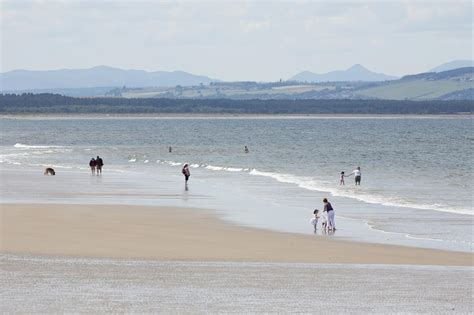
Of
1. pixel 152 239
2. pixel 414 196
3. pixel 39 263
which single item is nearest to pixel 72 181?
pixel 414 196

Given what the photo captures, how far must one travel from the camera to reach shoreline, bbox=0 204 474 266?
67.9 ft

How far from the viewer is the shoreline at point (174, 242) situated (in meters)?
20.7

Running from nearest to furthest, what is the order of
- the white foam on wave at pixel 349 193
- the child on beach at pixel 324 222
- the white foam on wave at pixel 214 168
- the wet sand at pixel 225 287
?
the wet sand at pixel 225 287 < the child on beach at pixel 324 222 < the white foam on wave at pixel 349 193 < the white foam on wave at pixel 214 168

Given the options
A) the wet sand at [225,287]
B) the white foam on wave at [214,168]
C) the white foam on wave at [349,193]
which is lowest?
the white foam on wave at [214,168]

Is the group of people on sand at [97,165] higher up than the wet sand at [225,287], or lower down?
lower down

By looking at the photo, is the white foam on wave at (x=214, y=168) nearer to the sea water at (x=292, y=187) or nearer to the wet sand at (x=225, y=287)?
the sea water at (x=292, y=187)

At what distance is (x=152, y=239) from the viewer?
23578 mm

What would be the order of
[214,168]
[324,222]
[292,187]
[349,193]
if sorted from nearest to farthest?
[324,222] < [349,193] < [292,187] < [214,168]

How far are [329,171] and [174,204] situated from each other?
2431 centimetres

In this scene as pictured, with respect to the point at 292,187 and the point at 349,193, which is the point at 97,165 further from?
the point at 349,193

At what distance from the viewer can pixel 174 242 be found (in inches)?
911

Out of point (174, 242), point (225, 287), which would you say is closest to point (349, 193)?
point (174, 242)

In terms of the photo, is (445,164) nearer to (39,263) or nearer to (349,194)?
(349,194)

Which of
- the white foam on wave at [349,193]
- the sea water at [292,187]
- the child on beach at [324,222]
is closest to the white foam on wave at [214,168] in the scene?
the sea water at [292,187]
